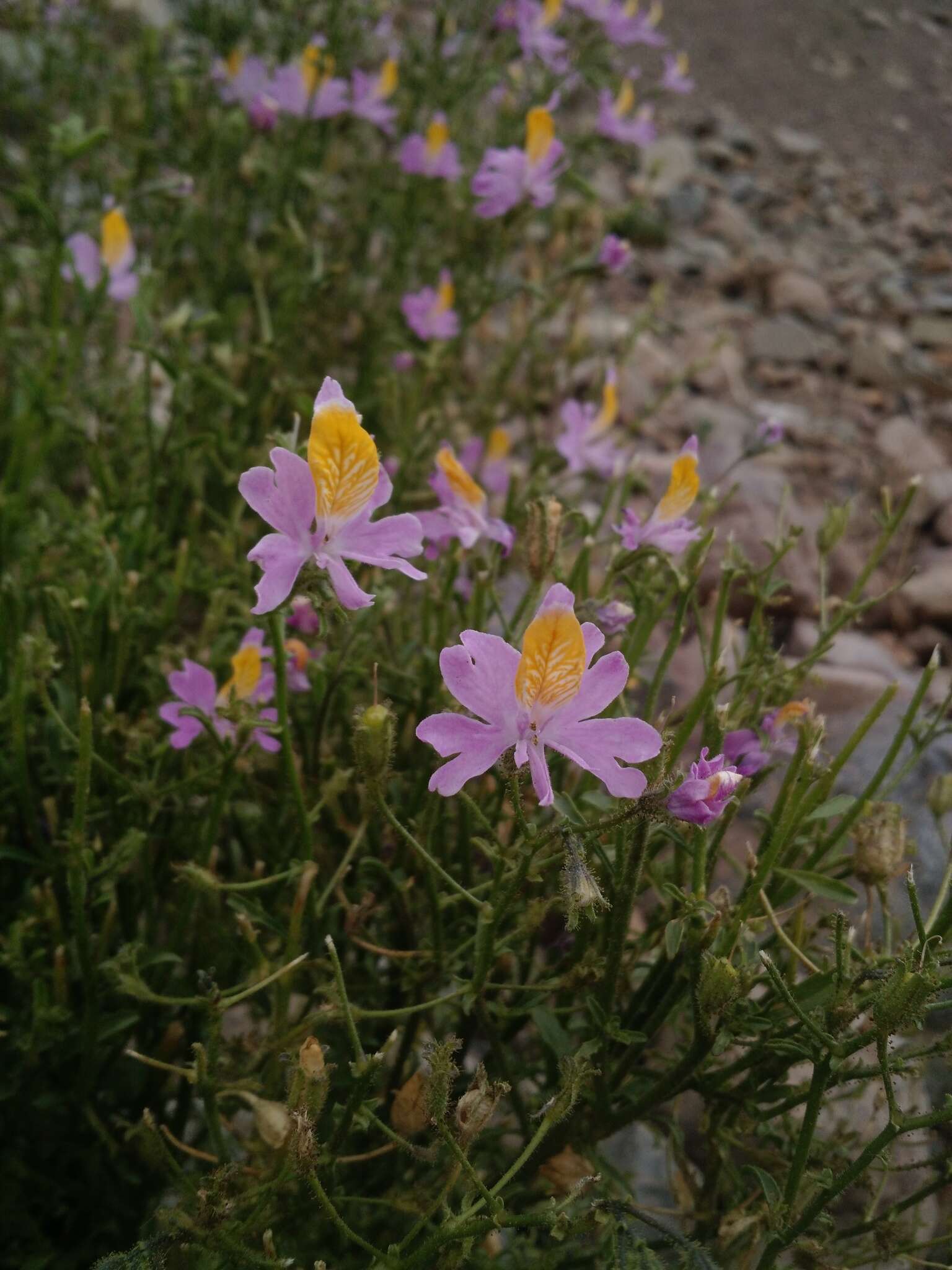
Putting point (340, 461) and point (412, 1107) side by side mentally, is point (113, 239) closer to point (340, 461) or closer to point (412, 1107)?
point (340, 461)

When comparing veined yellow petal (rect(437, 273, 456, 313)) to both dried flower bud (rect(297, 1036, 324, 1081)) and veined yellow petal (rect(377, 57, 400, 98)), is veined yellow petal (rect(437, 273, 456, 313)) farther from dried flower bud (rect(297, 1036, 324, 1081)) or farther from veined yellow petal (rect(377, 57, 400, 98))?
dried flower bud (rect(297, 1036, 324, 1081))

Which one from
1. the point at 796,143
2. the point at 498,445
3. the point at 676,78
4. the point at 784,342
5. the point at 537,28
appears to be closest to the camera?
the point at 498,445

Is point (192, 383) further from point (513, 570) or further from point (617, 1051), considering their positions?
point (617, 1051)

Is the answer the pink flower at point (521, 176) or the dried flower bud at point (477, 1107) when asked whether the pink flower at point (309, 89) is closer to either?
the pink flower at point (521, 176)

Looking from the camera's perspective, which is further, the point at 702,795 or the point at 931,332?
the point at 931,332

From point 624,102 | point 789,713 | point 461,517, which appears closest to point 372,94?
point 624,102
